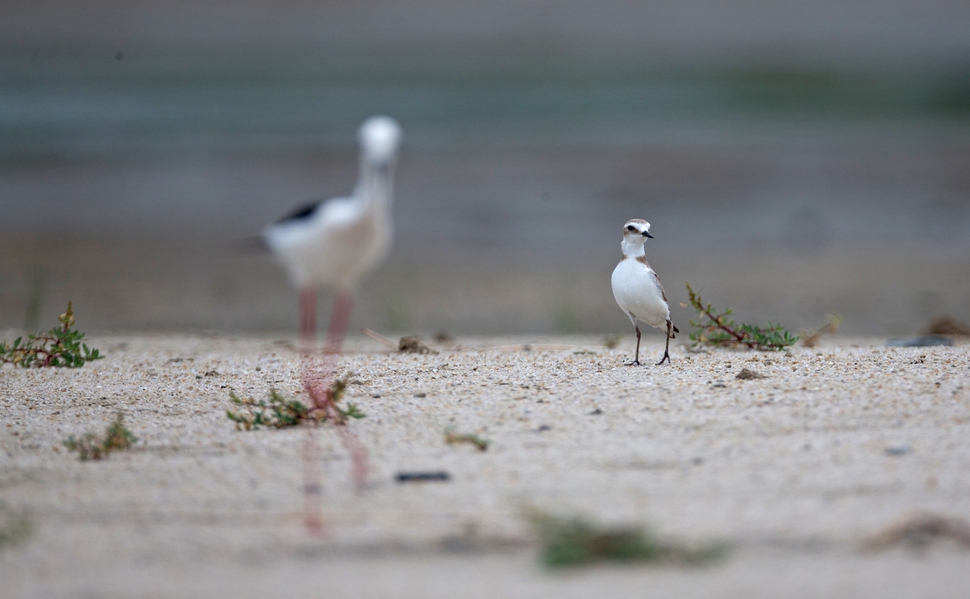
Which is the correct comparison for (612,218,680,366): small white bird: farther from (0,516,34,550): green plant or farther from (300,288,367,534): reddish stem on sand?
(0,516,34,550): green plant

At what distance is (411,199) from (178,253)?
15.1 feet

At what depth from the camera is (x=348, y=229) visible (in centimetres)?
350

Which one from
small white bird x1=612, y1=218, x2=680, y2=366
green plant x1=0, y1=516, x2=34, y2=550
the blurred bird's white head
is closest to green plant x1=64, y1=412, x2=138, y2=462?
green plant x1=0, y1=516, x2=34, y2=550

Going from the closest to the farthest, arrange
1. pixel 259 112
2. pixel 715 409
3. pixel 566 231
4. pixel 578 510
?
pixel 578 510, pixel 715 409, pixel 566 231, pixel 259 112

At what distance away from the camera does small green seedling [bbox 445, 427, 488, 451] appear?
3947 mm

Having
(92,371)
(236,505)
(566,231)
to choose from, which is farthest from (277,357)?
(566,231)

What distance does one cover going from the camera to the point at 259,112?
25094 millimetres

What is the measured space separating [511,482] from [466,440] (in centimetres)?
40

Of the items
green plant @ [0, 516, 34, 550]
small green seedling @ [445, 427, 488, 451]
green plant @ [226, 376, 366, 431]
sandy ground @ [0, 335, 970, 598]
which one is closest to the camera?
sandy ground @ [0, 335, 970, 598]

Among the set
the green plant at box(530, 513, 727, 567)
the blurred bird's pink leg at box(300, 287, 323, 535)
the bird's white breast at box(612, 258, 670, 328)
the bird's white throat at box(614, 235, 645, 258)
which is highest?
the bird's white throat at box(614, 235, 645, 258)

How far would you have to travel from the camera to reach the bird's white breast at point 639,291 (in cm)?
561

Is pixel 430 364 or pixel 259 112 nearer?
pixel 430 364

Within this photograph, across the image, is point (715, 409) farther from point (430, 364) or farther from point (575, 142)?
point (575, 142)

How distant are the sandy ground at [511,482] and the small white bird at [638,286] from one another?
38 centimetres
